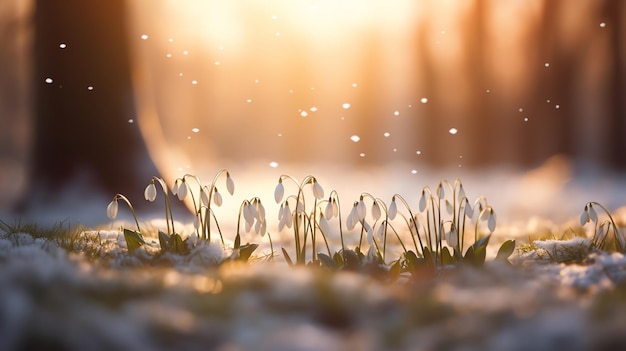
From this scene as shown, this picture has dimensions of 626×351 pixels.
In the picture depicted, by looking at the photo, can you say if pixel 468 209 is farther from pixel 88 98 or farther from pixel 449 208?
pixel 88 98

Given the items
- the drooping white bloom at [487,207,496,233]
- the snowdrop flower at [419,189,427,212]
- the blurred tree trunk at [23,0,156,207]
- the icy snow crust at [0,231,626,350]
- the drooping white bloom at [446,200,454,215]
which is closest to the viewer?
the icy snow crust at [0,231,626,350]

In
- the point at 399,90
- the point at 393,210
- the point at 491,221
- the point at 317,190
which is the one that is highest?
the point at 399,90

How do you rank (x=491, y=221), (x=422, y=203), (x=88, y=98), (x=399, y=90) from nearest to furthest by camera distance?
(x=491, y=221) → (x=422, y=203) → (x=88, y=98) → (x=399, y=90)

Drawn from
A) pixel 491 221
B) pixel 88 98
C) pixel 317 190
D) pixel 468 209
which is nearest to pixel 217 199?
pixel 317 190

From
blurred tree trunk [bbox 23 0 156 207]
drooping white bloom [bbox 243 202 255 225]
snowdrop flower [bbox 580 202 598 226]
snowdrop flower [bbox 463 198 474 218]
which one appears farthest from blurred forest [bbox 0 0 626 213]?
snowdrop flower [bbox 580 202 598 226]

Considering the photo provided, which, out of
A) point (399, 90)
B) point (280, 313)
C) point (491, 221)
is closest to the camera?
point (280, 313)

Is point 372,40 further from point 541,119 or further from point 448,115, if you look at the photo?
point 541,119

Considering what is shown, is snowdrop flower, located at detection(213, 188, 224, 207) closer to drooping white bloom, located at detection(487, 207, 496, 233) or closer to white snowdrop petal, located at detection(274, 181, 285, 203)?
white snowdrop petal, located at detection(274, 181, 285, 203)
